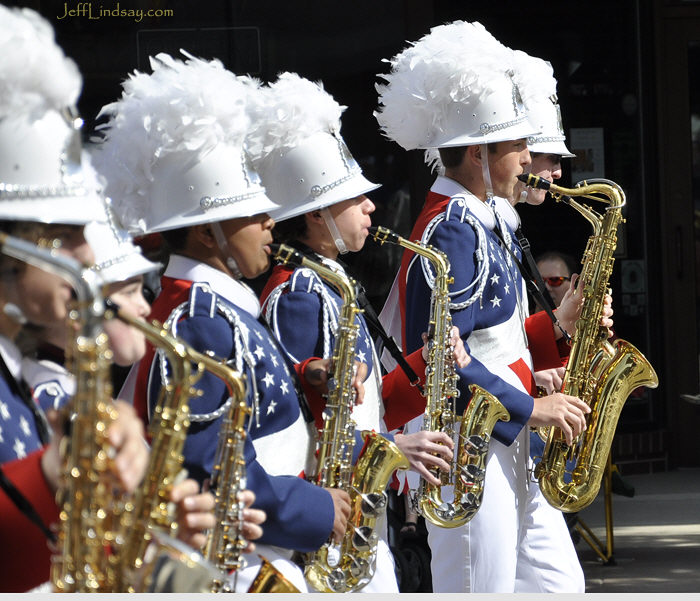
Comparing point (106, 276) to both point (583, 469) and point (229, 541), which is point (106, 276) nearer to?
point (229, 541)

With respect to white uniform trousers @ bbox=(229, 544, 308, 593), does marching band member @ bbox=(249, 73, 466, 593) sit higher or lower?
higher

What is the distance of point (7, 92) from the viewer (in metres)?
2.34

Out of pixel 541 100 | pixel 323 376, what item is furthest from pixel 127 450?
pixel 541 100

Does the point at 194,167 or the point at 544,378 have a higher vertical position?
the point at 194,167

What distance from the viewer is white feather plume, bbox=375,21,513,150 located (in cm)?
456

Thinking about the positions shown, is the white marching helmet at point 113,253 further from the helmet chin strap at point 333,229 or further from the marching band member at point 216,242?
the helmet chin strap at point 333,229

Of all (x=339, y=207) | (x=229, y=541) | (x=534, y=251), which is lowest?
(x=534, y=251)

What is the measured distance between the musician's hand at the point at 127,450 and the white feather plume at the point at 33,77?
0.70 meters

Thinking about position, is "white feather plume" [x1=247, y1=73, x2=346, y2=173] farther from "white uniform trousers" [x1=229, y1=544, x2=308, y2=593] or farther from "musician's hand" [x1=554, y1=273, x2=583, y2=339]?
"musician's hand" [x1=554, y1=273, x2=583, y2=339]

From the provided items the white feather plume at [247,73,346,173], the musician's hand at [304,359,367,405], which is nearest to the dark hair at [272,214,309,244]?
the white feather plume at [247,73,346,173]

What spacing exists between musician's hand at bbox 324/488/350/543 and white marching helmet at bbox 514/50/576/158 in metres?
2.16

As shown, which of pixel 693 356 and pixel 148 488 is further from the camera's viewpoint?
pixel 693 356

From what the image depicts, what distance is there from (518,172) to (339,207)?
1073 millimetres

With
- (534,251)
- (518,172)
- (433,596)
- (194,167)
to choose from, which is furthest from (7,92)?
(534,251)
